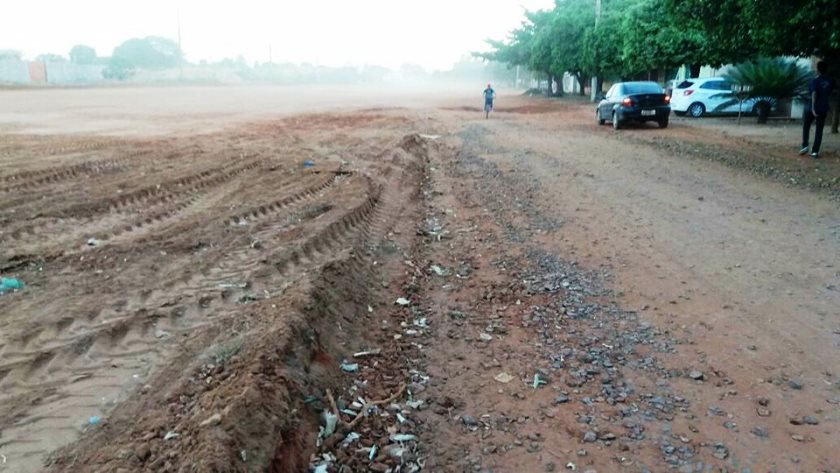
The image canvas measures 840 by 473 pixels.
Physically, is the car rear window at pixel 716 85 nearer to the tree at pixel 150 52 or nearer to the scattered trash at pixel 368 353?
the scattered trash at pixel 368 353

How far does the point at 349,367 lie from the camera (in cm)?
432

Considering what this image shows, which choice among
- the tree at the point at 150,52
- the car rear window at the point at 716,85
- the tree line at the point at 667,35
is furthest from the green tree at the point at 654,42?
the tree at the point at 150,52

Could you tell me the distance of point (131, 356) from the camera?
4168mm

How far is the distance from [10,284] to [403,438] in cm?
396

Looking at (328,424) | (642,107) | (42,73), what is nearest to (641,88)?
(642,107)

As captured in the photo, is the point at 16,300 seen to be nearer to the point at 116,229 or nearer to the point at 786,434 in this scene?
the point at 116,229

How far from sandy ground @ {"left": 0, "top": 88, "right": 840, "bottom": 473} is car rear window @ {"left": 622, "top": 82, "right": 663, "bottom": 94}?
11.3 metres

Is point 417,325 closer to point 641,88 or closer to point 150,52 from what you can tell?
point 641,88

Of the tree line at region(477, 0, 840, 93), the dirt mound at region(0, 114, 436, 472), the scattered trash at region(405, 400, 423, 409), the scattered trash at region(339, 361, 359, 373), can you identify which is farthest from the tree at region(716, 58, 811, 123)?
the scattered trash at region(405, 400, 423, 409)

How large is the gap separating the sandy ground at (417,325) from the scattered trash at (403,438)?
0.03 feet

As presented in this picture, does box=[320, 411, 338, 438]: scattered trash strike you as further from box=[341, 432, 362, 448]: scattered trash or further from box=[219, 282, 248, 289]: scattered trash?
Result: box=[219, 282, 248, 289]: scattered trash

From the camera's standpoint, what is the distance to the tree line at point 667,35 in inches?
447

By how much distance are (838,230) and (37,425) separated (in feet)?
25.8

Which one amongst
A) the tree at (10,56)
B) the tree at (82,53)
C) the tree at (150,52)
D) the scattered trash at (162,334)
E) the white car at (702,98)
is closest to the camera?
the scattered trash at (162,334)
